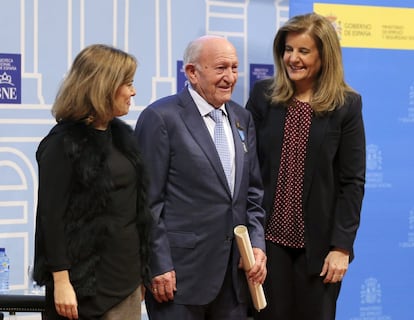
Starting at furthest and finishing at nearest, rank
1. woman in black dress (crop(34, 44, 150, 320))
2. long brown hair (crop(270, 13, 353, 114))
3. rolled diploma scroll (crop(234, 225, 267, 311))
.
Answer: long brown hair (crop(270, 13, 353, 114)) < rolled diploma scroll (crop(234, 225, 267, 311)) < woman in black dress (crop(34, 44, 150, 320))

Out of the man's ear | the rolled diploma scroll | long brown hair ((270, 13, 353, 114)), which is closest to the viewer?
the rolled diploma scroll

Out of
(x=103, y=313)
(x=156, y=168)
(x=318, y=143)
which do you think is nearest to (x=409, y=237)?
(x=318, y=143)

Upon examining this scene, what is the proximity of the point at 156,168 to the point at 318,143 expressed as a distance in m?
0.68

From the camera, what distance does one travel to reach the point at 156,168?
277 cm

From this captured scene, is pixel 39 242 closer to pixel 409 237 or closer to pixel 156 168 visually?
pixel 156 168

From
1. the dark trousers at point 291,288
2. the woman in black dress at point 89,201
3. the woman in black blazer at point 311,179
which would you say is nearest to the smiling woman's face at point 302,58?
the woman in black blazer at point 311,179

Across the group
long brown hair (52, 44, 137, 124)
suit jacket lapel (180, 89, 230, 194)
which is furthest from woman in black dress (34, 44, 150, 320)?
suit jacket lapel (180, 89, 230, 194)

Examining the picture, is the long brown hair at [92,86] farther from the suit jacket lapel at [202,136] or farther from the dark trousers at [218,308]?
the dark trousers at [218,308]

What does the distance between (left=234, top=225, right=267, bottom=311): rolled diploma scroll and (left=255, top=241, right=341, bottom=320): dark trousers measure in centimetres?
16

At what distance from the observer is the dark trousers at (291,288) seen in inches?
120

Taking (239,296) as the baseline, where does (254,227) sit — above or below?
above

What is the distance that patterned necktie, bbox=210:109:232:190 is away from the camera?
285cm

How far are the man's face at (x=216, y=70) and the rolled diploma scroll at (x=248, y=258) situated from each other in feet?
1.62

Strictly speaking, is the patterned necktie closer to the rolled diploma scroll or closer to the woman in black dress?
the rolled diploma scroll
